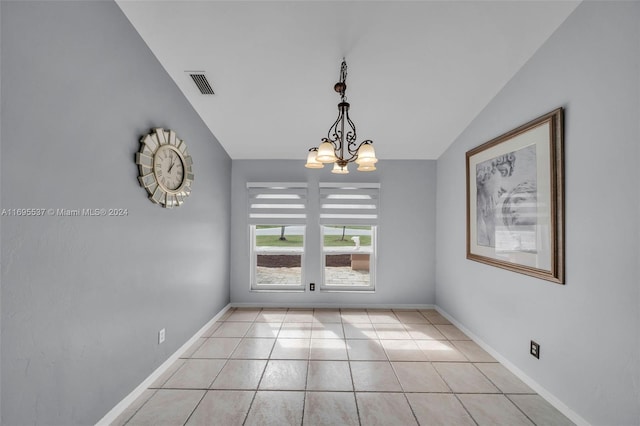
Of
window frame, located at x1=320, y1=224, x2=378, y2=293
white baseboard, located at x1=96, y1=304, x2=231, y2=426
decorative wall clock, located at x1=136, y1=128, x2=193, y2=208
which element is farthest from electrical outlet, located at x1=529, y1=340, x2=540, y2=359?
decorative wall clock, located at x1=136, y1=128, x2=193, y2=208

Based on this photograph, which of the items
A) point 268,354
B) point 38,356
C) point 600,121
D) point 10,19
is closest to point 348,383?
point 268,354

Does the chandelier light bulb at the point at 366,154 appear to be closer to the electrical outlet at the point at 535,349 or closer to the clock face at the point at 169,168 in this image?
the clock face at the point at 169,168

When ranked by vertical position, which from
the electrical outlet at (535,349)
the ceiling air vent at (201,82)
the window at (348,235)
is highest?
the ceiling air vent at (201,82)

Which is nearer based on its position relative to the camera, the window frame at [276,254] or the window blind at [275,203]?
the window blind at [275,203]

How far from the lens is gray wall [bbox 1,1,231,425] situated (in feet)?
4.10

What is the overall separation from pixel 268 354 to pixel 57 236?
1.92 meters

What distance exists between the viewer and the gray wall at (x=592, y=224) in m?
1.48

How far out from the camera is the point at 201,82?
2.49 meters

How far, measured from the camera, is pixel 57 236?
1425 mm

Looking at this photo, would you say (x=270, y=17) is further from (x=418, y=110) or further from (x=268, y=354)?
(x=268, y=354)

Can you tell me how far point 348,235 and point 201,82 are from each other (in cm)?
266

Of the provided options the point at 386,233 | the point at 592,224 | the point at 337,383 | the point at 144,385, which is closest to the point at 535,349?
the point at 592,224

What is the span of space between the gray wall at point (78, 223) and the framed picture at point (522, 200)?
2.95m

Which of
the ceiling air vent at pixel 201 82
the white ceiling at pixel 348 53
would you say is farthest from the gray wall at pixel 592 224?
the ceiling air vent at pixel 201 82
